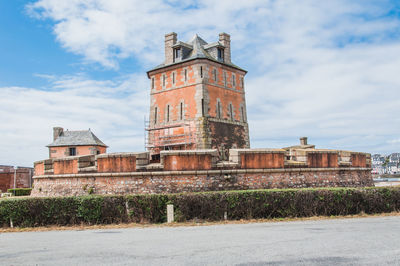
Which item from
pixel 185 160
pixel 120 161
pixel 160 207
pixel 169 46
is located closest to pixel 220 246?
pixel 160 207

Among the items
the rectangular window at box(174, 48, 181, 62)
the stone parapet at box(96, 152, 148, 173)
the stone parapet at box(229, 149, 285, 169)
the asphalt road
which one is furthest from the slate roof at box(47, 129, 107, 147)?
the asphalt road

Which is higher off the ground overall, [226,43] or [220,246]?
[226,43]

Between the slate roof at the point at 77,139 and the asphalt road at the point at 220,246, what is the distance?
32.1 m

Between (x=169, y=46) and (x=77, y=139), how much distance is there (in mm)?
22751

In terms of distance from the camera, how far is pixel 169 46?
2291 cm

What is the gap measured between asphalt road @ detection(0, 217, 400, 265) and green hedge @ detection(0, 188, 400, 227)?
59.2 inches

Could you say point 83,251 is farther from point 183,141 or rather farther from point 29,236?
point 183,141

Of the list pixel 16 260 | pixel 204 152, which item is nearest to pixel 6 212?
pixel 16 260

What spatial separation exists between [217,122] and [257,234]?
1361 centimetres

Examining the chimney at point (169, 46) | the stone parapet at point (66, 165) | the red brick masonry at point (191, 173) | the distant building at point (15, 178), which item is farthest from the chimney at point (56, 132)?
the red brick masonry at point (191, 173)

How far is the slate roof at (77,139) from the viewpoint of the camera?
40.2 meters

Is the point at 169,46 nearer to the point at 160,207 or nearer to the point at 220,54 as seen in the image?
the point at 220,54

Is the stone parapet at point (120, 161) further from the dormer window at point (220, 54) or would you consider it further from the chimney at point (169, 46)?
the dormer window at point (220, 54)

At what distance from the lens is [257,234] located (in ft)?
26.1
